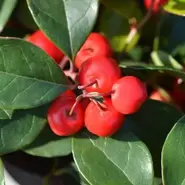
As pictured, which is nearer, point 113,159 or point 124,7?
point 113,159

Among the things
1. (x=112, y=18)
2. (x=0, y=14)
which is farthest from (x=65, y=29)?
(x=112, y=18)

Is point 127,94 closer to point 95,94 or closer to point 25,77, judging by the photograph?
point 95,94

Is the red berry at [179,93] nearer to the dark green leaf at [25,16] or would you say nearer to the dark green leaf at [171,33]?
the dark green leaf at [171,33]

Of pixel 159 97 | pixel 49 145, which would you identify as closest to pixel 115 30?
pixel 159 97

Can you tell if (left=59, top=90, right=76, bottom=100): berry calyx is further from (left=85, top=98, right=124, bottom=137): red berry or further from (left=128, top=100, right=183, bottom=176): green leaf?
(left=128, top=100, right=183, bottom=176): green leaf

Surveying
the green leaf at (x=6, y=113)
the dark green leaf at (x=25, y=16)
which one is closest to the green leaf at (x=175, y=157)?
the green leaf at (x=6, y=113)

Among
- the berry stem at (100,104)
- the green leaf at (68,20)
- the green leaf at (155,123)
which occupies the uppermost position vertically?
the green leaf at (68,20)
